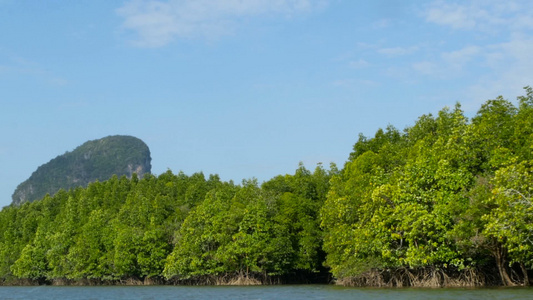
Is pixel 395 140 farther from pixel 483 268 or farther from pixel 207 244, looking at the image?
pixel 483 268

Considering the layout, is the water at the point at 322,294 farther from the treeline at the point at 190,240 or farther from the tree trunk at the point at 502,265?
the treeline at the point at 190,240

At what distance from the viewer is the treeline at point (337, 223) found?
43.4m

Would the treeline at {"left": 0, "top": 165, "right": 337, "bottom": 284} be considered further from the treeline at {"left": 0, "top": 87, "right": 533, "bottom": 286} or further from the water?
the water

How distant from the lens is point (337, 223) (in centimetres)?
5956

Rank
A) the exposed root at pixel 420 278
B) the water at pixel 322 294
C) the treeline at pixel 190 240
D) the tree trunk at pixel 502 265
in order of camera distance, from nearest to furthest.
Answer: the water at pixel 322 294 → the tree trunk at pixel 502 265 → the exposed root at pixel 420 278 → the treeline at pixel 190 240

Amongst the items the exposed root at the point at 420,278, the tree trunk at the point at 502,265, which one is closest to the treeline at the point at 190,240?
the exposed root at the point at 420,278

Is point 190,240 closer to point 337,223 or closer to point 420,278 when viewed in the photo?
point 337,223

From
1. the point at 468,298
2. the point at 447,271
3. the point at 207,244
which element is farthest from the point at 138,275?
the point at 468,298

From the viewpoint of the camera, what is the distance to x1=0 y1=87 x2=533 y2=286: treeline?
143 feet

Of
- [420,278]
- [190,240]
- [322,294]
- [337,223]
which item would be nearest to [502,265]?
[420,278]

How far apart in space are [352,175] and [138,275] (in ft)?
119

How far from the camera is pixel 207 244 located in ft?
243

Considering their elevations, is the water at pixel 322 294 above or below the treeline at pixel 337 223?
below

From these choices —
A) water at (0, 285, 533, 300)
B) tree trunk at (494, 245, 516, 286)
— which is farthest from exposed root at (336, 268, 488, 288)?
tree trunk at (494, 245, 516, 286)
